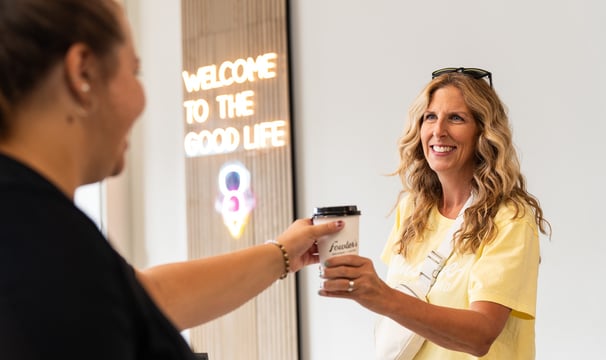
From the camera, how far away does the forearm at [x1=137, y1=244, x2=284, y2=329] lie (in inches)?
55.5

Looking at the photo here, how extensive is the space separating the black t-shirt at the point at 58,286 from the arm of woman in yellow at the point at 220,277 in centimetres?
63

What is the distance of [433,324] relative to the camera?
1707mm

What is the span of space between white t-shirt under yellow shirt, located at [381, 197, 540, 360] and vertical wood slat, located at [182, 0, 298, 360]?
218 centimetres

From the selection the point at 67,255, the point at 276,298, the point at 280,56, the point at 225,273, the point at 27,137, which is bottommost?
the point at 276,298

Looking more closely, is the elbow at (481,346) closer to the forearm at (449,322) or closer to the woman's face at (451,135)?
the forearm at (449,322)

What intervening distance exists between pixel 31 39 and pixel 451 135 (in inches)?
57.7

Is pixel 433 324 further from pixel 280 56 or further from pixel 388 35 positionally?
pixel 280 56

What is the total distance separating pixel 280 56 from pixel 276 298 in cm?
139

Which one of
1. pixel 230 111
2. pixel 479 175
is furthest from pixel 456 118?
pixel 230 111

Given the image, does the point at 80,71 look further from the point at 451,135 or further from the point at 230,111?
the point at 230,111

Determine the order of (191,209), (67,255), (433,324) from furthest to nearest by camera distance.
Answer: (191,209) < (433,324) < (67,255)

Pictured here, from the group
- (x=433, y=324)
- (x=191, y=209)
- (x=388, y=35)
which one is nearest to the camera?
(x=433, y=324)

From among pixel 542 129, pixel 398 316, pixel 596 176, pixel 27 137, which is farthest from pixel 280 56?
pixel 27 137

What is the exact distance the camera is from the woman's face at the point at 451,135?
200 cm
